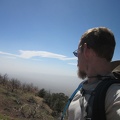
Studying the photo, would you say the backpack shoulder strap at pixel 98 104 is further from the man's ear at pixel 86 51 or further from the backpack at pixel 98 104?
the man's ear at pixel 86 51

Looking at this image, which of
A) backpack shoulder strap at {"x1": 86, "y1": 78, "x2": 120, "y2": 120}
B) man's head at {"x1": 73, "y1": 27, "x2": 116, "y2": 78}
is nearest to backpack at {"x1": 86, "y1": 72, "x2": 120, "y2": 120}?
backpack shoulder strap at {"x1": 86, "y1": 78, "x2": 120, "y2": 120}

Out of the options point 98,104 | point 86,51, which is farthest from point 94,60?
point 98,104

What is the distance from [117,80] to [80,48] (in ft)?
1.89

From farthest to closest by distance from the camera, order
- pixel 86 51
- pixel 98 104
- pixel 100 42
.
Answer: pixel 86 51
pixel 100 42
pixel 98 104

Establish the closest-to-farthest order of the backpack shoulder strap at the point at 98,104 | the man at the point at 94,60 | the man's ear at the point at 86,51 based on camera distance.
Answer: the backpack shoulder strap at the point at 98,104
the man at the point at 94,60
the man's ear at the point at 86,51

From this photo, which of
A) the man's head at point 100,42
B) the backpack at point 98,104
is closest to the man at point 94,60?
the man's head at point 100,42

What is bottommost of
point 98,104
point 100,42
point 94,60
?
point 98,104

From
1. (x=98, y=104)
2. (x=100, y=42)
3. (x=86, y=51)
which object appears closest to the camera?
(x=98, y=104)

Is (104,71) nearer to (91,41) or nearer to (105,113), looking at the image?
(91,41)

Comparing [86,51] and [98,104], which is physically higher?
[86,51]

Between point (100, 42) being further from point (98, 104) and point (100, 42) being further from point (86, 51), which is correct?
point (98, 104)

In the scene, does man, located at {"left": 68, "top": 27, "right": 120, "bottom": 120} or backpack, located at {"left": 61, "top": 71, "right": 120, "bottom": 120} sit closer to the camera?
backpack, located at {"left": 61, "top": 71, "right": 120, "bottom": 120}

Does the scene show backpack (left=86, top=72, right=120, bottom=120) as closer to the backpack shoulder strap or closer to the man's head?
the backpack shoulder strap

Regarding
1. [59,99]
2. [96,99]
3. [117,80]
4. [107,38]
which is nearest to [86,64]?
[107,38]
